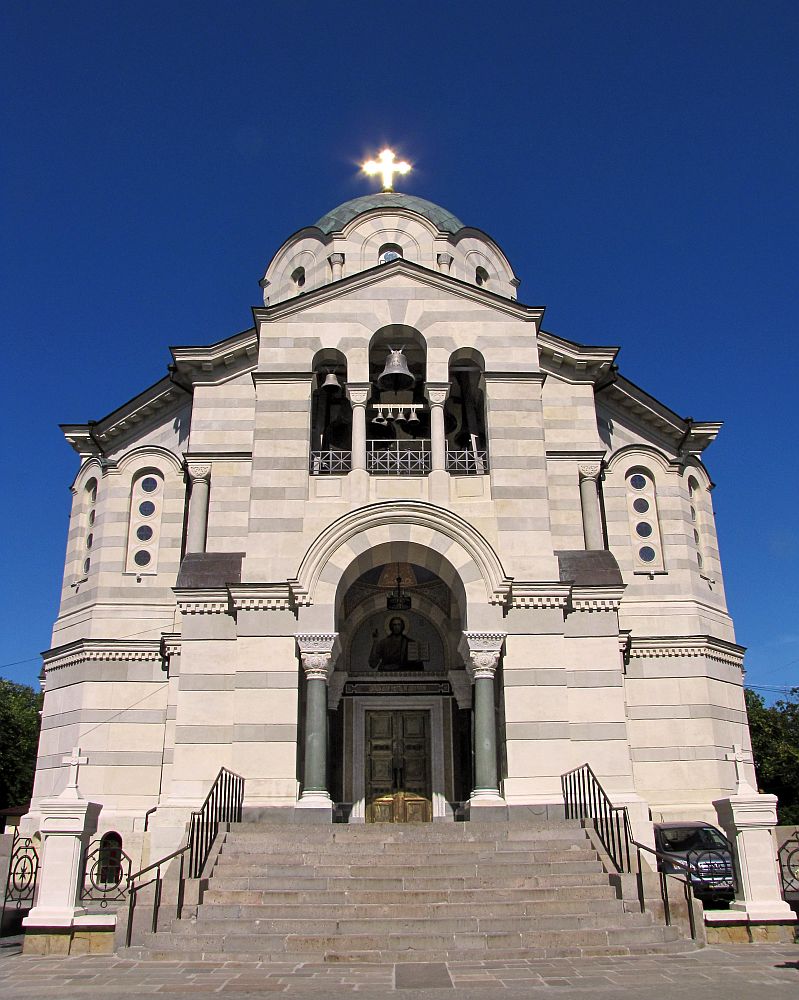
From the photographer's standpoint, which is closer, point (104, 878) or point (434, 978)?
point (434, 978)

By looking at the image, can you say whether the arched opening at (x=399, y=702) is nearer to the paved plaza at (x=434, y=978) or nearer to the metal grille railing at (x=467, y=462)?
the metal grille railing at (x=467, y=462)

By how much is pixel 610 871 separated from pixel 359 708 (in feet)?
29.0

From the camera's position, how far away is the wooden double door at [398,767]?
20781 mm

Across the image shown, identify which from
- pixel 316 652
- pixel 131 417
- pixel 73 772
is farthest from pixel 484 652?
pixel 131 417

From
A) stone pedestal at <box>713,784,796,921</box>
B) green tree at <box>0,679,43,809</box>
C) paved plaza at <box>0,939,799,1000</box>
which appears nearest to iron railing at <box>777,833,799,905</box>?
stone pedestal at <box>713,784,796,921</box>

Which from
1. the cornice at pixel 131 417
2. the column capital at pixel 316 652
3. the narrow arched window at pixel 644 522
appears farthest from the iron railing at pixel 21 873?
the narrow arched window at pixel 644 522

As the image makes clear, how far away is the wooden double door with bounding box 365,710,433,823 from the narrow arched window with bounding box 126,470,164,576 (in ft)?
25.3

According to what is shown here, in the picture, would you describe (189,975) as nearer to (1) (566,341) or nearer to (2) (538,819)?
(2) (538,819)

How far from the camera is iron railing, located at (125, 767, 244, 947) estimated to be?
1257cm

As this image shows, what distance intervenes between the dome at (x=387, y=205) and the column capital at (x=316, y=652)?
17.1 metres

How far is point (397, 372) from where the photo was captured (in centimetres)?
1992

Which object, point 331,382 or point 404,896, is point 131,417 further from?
point 404,896

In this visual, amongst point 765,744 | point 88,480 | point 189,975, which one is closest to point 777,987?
point 189,975

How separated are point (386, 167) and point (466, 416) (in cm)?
1272
